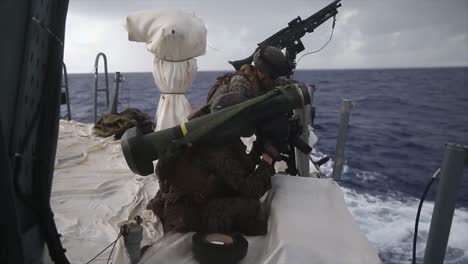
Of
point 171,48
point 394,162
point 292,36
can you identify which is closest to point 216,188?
point 171,48

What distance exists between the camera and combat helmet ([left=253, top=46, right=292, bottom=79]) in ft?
11.4

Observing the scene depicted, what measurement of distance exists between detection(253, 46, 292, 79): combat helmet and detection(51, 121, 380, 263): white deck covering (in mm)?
1181

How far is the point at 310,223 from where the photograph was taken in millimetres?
2188

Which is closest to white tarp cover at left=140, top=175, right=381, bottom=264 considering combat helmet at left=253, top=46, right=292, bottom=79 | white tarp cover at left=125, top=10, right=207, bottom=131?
combat helmet at left=253, top=46, right=292, bottom=79

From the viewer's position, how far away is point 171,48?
479cm

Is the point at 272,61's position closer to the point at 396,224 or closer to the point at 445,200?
the point at 445,200

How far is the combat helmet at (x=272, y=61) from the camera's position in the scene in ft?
11.4

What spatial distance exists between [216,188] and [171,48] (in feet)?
9.43

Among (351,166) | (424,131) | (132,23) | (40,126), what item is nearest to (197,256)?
(40,126)

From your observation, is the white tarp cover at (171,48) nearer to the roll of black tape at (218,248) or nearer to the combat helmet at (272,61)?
the combat helmet at (272,61)

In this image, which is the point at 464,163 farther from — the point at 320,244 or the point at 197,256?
the point at 197,256

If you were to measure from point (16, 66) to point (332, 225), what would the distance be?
72.6 inches

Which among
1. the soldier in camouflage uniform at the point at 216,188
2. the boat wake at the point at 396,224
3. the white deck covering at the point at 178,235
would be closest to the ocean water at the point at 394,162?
the boat wake at the point at 396,224

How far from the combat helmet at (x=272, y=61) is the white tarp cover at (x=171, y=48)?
60.6 inches
